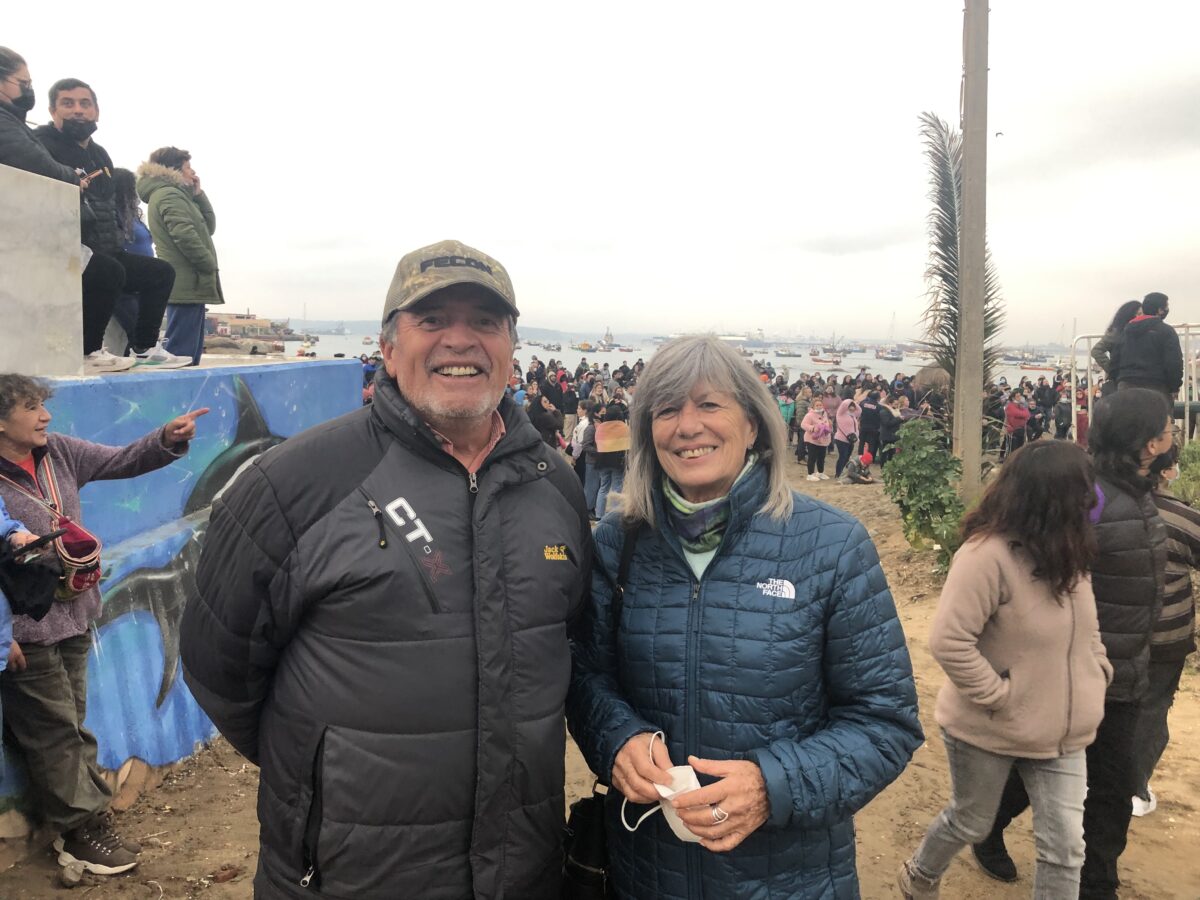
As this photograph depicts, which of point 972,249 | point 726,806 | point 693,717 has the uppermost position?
point 972,249

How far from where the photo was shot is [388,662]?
1795 mm

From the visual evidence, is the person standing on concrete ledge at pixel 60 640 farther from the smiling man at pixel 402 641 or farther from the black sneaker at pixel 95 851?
the smiling man at pixel 402 641

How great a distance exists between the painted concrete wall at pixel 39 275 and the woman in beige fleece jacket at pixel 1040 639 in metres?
4.36

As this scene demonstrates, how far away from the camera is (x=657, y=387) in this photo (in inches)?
82.0

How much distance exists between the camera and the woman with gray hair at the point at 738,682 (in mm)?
1795

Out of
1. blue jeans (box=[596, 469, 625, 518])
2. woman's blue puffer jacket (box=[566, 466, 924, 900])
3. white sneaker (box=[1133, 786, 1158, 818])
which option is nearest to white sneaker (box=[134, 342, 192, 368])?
blue jeans (box=[596, 469, 625, 518])

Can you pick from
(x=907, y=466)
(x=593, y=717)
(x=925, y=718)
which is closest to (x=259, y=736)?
(x=593, y=717)

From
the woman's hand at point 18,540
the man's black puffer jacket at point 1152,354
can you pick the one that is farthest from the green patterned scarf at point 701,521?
the man's black puffer jacket at point 1152,354

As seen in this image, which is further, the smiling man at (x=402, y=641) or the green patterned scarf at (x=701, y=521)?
the green patterned scarf at (x=701, y=521)

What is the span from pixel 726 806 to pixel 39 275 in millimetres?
4199

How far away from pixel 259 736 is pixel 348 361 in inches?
248

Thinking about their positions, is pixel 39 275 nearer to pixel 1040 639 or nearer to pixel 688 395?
pixel 688 395

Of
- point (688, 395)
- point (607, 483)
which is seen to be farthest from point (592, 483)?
point (688, 395)

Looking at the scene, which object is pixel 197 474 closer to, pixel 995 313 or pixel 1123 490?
pixel 1123 490
